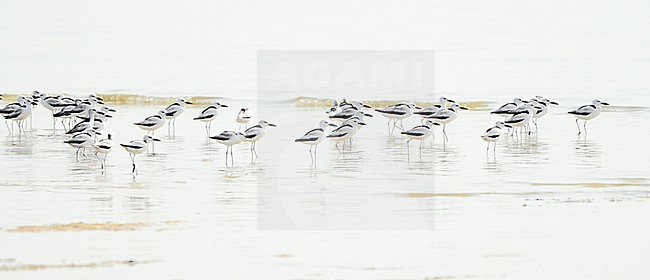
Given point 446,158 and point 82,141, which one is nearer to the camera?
point 82,141

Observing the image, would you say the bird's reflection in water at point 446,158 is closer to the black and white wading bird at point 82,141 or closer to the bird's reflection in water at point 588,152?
the bird's reflection in water at point 588,152

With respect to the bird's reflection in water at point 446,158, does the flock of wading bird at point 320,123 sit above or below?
above

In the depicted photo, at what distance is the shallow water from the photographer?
10.5 metres

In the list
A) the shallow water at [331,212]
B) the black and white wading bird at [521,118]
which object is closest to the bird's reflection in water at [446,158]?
the shallow water at [331,212]

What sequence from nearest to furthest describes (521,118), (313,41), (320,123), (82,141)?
1. (82,141)
2. (320,123)
3. (521,118)
4. (313,41)

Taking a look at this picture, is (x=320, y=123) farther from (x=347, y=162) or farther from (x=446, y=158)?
(x=446, y=158)

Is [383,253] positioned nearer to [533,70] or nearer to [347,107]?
[347,107]

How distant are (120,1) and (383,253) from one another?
4698 centimetres

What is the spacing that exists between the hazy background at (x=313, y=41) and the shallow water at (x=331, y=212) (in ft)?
46.2

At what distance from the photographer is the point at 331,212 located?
1346cm

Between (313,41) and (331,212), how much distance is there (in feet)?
95.7

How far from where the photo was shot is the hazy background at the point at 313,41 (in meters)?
35.6

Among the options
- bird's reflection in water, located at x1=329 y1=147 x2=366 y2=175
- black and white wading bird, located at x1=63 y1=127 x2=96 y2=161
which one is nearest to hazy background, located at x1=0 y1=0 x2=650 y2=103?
bird's reflection in water, located at x1=329 y1=147 x2=366 y2=175

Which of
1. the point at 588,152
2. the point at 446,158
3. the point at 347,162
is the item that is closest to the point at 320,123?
the point at 347,162
